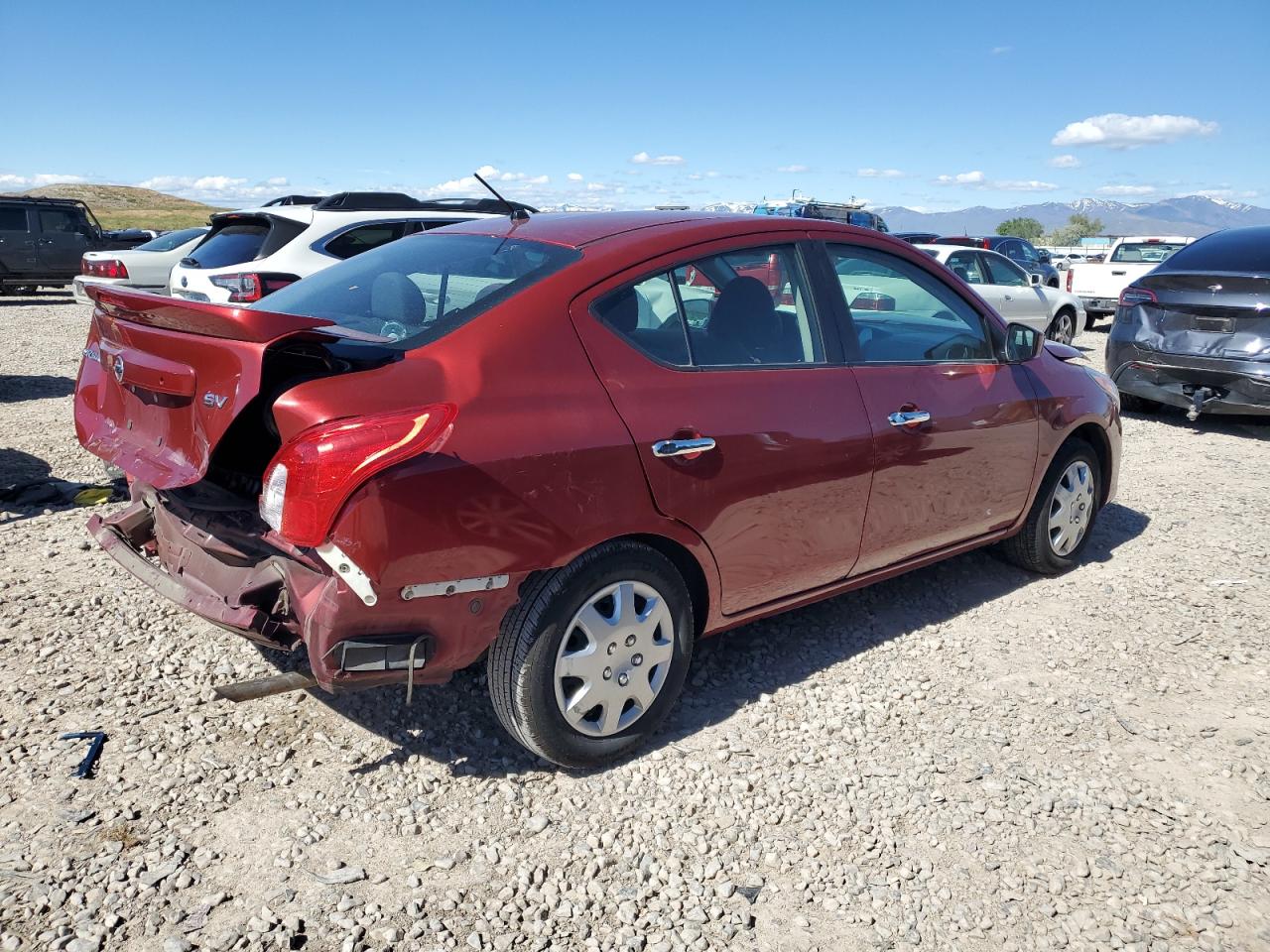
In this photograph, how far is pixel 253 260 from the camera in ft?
27.6

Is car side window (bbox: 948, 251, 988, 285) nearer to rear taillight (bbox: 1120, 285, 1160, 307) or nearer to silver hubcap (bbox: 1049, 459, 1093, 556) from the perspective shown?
rear taillight (bbox: 1120, 285, 1160, 307)

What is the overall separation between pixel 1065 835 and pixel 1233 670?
5.39 ft

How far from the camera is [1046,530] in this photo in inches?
184

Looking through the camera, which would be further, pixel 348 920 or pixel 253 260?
pixel 253 260

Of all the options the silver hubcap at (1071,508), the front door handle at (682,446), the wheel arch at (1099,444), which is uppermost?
the front door handle at (682,446)

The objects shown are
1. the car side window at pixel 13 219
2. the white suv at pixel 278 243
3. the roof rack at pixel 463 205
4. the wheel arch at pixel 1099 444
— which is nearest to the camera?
the wheel arch at pixel 1099 444

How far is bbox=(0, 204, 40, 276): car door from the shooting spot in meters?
19.6

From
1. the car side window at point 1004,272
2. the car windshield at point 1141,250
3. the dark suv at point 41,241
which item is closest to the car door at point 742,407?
the car side window at point 1004,272

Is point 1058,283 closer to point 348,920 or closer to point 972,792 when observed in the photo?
point 972,792

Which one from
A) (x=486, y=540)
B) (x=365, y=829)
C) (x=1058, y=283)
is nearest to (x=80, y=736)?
(x=365, y=829)

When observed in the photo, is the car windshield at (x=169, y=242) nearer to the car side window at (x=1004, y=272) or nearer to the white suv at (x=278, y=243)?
the white suv at (x=278, y=243)

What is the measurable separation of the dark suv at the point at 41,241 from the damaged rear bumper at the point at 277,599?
67.2 ft

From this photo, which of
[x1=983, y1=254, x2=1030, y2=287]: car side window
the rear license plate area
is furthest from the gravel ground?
[x1=983, y1=254, x2=1030, y2=287]: car side window

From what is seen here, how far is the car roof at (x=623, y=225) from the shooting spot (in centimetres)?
327
